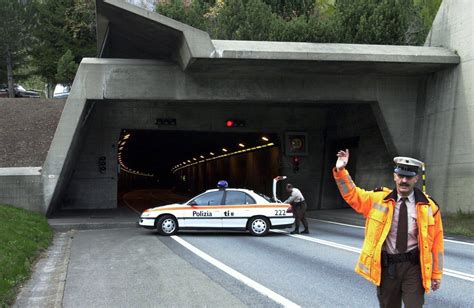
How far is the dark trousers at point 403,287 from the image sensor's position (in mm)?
4328

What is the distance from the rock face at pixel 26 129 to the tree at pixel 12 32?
13.0 metres

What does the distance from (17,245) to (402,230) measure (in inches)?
367

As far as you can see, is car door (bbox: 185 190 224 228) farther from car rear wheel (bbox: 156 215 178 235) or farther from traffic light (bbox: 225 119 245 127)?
traffic light (bbox: 225 119 245 127)

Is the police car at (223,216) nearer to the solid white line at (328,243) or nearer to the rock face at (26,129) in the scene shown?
the solid white line at (328,243)

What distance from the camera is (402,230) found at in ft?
14.5

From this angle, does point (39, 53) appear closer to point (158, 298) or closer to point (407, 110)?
point (407, 110)

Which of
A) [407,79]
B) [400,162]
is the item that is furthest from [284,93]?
[400,162]

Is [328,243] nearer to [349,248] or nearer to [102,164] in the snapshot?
[349,248]

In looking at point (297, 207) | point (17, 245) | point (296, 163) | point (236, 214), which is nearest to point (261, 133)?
point (296, 163)

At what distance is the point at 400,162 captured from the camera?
451 centimetres

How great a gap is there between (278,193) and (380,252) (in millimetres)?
26964

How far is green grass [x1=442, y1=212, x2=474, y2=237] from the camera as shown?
15.2 m

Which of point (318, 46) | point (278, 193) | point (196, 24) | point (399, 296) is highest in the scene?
point (196, 24)

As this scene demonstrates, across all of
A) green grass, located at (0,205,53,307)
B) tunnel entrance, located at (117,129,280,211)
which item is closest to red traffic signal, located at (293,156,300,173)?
tunnel entrance, located at (117,129,280,211)
